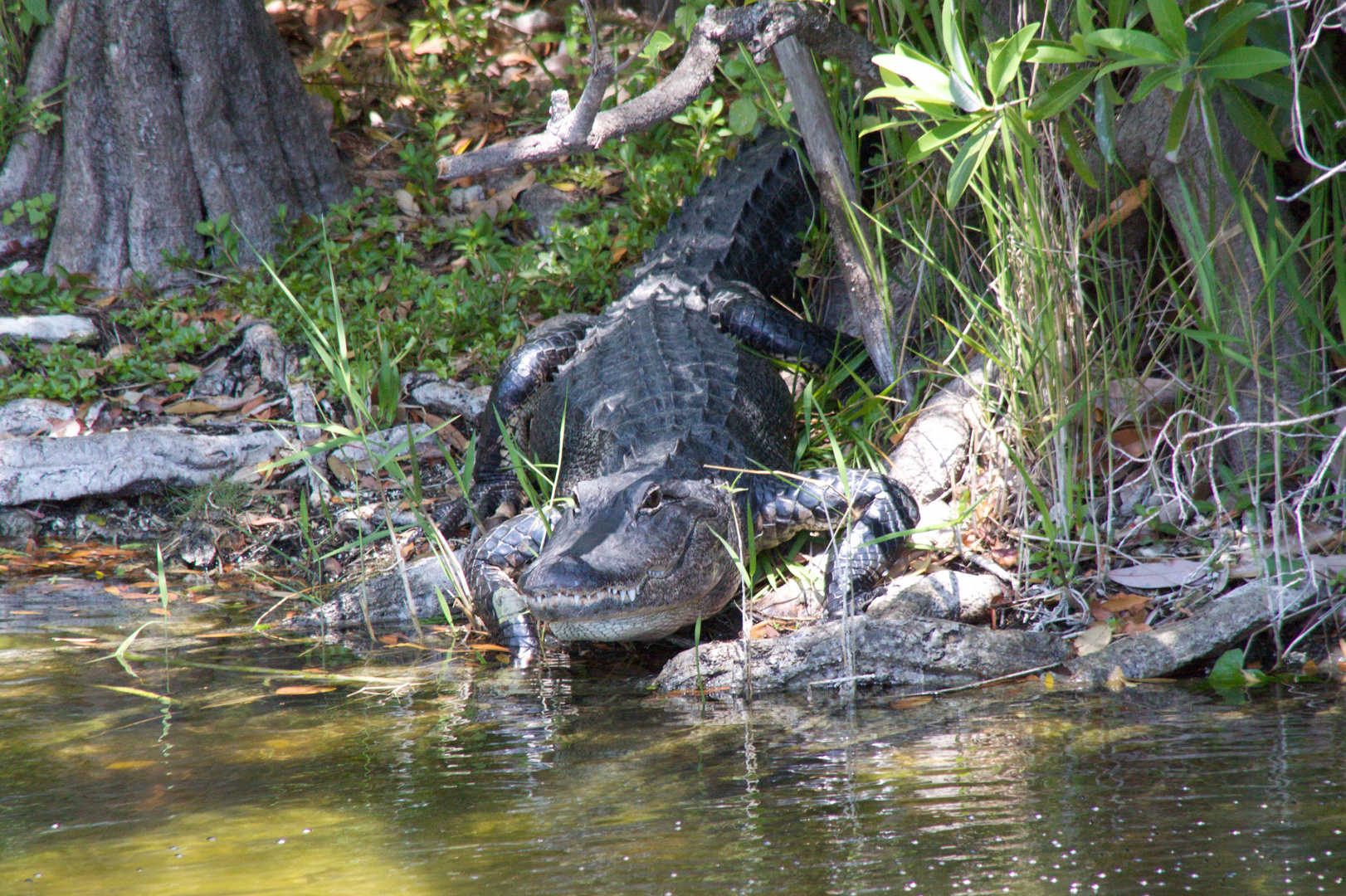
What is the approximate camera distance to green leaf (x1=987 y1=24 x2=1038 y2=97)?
7.73ft

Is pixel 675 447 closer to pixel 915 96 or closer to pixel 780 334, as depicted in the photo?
pixel 780 334

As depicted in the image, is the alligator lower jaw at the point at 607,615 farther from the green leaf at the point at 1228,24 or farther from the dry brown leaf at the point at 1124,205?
the green leaf at the point at 1228,24

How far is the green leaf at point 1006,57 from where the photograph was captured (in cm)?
236

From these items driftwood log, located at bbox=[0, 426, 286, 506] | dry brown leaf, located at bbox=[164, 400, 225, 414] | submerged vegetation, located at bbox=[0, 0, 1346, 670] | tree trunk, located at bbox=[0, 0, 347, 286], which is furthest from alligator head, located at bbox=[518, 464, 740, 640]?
tree trunk, located at bbox=[0, 0, 347, 286]

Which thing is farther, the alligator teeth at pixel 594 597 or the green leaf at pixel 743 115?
the green leaf at pixel 743 115

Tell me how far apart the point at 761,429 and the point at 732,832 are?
81.3 inches

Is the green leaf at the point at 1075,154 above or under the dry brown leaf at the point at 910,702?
above

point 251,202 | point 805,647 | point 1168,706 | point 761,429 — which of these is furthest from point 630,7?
point 1168,706

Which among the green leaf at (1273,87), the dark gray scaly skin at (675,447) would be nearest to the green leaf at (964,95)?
the green leaf at (1273,87)

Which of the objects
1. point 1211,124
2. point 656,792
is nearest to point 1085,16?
point 1211,124

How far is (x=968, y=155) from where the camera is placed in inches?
99.6

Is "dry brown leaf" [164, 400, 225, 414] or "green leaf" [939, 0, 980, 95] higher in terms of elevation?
"green leaf" [939, 0, 980, 95]

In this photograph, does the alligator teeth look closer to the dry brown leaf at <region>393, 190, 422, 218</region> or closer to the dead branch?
the dead branch

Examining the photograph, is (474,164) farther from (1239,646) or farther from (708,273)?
(708,273)
